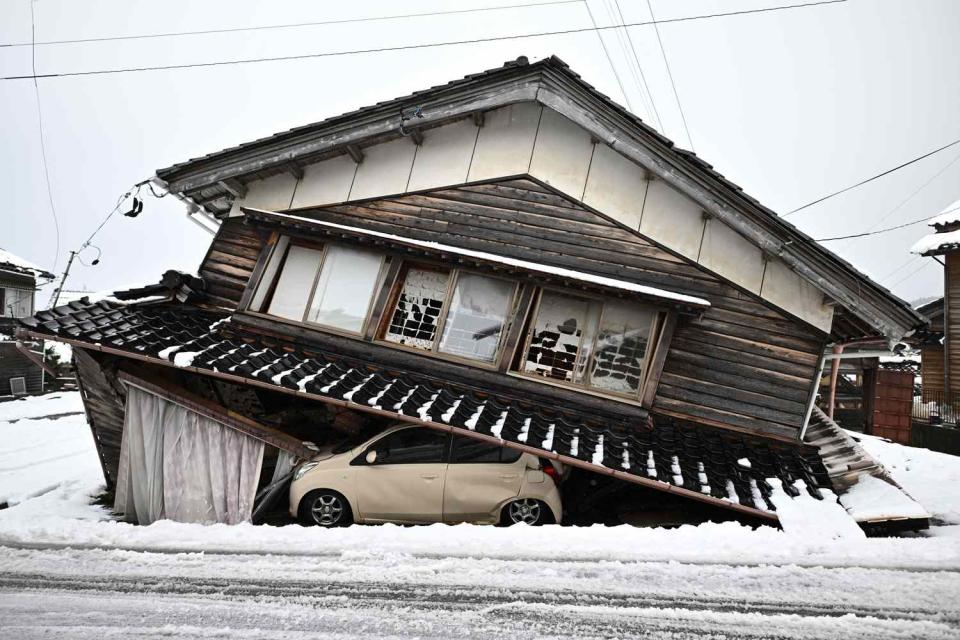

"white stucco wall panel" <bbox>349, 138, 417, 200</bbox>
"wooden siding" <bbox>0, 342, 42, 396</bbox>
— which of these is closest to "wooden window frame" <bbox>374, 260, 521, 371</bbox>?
"white stucco wall panel" <bbox>349, 138, 417, 200</bbox>

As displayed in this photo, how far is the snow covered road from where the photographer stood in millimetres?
4633

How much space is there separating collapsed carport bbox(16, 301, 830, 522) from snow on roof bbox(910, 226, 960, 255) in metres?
16.6

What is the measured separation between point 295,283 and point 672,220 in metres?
6.51

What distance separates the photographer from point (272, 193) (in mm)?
9797

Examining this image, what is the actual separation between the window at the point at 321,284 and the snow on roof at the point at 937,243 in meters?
20.8

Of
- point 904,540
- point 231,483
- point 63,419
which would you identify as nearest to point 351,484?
point 231,483

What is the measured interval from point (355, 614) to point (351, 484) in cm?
269

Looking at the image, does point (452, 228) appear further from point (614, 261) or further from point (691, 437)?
point (691, 437)

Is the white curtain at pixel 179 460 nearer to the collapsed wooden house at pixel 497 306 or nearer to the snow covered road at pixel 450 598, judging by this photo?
the collapsed wooden house at pixel 497 306

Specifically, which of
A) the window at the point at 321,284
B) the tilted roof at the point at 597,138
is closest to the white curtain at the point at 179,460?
the window at the point at 321,284

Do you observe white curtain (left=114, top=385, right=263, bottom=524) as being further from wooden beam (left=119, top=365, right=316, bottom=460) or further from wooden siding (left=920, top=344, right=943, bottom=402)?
wooden siding (left=920, top=344, right=943, bottom=402)

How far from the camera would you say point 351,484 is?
7.42 meters

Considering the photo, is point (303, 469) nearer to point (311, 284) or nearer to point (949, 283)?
point (311, 284)

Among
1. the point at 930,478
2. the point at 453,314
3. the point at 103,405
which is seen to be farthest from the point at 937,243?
the point at 103,405
